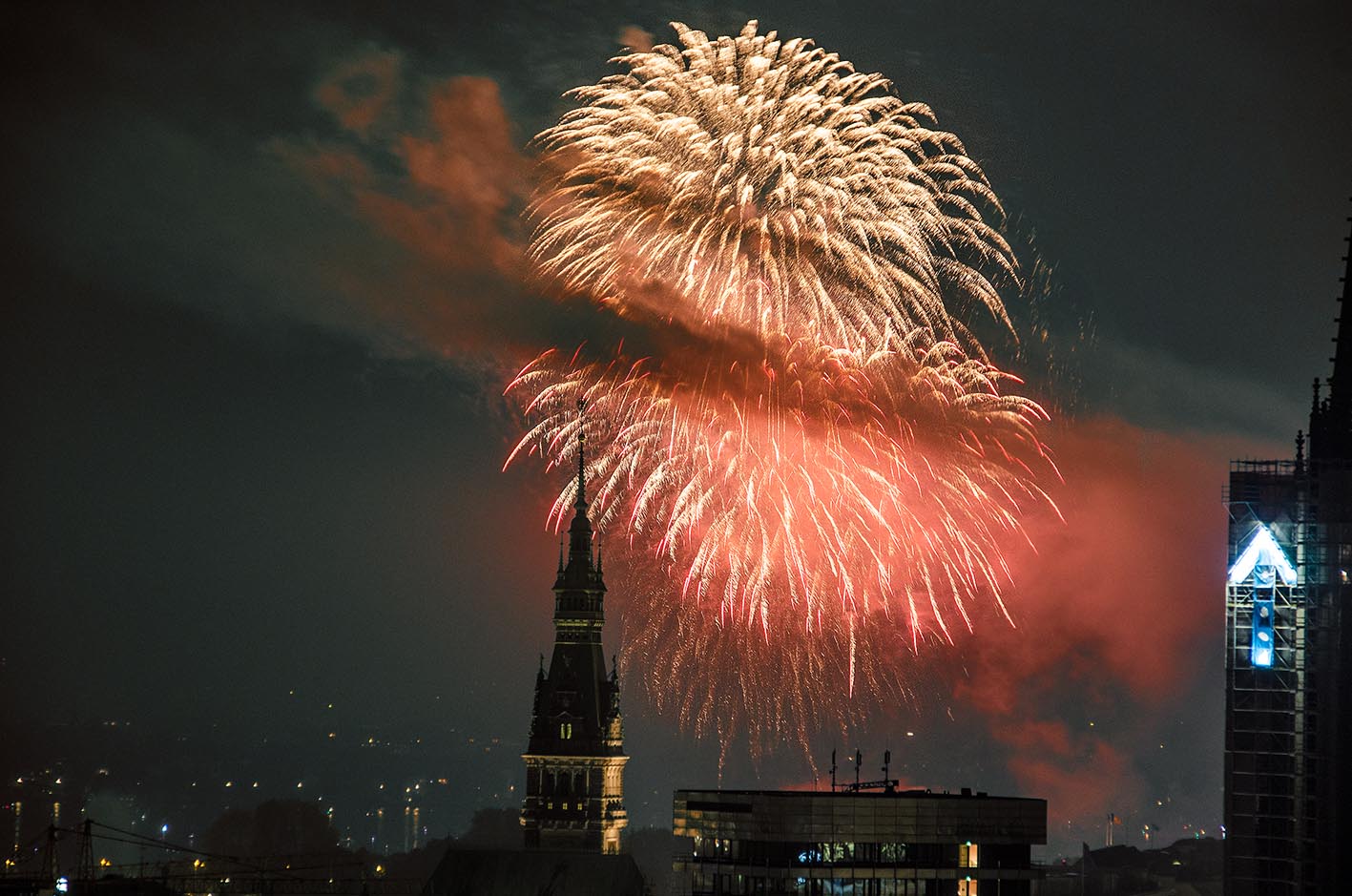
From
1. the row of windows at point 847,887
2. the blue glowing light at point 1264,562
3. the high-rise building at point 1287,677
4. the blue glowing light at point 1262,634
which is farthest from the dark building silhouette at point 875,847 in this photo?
the blue glowing light at point 1264,562

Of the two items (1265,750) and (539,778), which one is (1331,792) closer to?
(1265,750)

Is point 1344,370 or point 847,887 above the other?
point 1344,370

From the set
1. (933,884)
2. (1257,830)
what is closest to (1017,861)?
(933,884)

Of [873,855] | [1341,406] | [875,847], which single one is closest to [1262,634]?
[1341,406]

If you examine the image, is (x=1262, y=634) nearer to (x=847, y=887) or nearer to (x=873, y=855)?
(x=873, y=855)

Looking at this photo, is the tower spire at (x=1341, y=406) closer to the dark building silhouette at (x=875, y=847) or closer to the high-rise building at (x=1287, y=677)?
the high-rise building at (x=1287, y=677)

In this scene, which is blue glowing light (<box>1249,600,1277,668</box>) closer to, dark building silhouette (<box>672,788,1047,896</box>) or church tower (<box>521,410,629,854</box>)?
dark building silhouette (<box>672,788,1047,896</box>)
